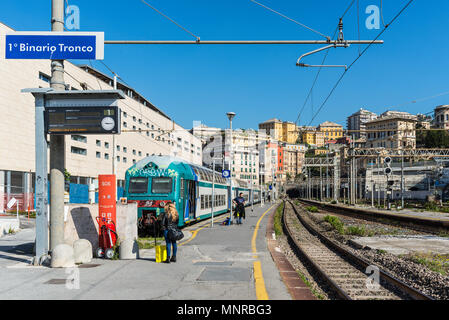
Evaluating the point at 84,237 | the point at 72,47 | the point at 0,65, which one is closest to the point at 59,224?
→ the point at 84,237

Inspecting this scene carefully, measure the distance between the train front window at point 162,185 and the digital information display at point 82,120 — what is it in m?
7.92

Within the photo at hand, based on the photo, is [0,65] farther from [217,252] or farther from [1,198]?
[217,252]

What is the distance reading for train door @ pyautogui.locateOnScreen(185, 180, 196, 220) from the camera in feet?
64.3

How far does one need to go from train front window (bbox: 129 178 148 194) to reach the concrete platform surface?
8488 mm

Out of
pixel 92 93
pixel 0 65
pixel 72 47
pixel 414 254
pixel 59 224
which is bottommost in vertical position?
pixel 414 254

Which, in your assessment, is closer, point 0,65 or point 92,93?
point 92,93

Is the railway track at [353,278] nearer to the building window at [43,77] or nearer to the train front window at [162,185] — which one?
the train front window at [162,185]

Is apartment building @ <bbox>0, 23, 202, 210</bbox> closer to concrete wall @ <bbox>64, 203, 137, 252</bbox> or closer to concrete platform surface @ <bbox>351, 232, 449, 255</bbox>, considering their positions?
concrete wall @ <bbox>64, 203, 137, 252</bbox>

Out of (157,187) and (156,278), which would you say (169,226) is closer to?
(156,278)

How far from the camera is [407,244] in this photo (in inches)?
559

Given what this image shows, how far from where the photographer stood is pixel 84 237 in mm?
11008

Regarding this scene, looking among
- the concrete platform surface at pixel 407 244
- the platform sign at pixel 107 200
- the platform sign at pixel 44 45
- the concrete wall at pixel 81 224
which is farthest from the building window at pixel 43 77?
the concrete platform surface at pixel 407 244

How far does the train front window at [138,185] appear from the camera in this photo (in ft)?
58.0
